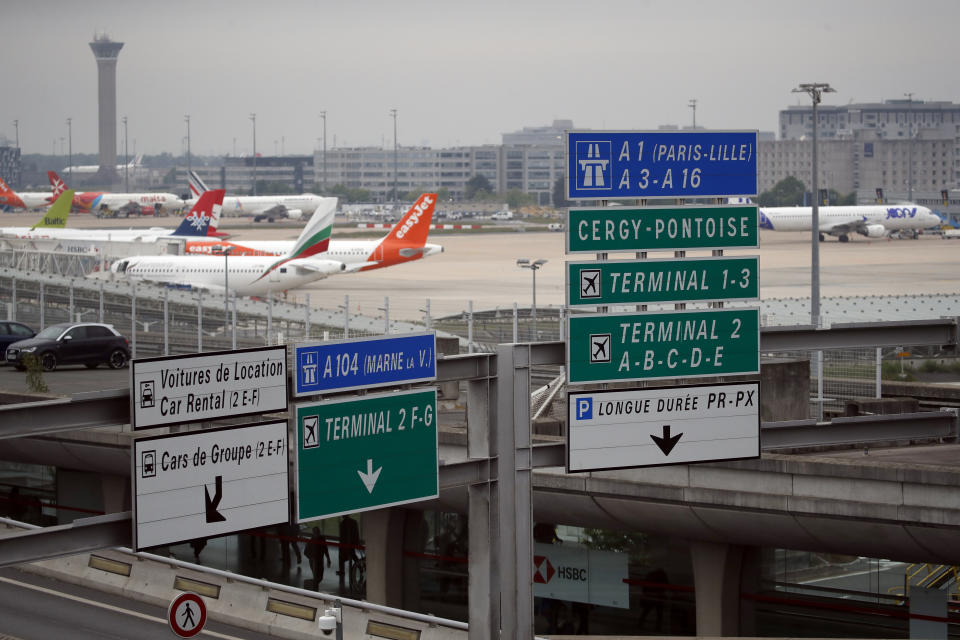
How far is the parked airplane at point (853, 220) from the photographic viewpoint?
127625 millimetres

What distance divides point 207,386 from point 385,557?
16.1m

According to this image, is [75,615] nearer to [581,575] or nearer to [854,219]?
[581,575]

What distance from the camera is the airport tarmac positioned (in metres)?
75.6

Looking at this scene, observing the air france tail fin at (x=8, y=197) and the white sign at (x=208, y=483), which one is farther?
the air france tail fin at (x=8, y=197)

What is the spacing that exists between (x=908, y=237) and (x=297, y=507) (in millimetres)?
133888

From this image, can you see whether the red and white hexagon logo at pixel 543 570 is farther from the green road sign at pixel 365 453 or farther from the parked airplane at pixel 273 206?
the parked airplane at pixel 273 206

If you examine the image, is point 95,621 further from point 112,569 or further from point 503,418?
point 503,418

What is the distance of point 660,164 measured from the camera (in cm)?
1528

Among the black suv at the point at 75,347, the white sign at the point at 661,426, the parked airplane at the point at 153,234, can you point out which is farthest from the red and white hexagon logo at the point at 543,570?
the parked airplane at the point at 153,234

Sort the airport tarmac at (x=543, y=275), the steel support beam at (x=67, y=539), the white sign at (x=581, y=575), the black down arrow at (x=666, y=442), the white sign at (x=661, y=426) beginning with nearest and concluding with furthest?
the steel support beam at (x=67, y=539)
the white sign at (x=661, y=426)
the black down arrow at (x=666, y=442)
the white sign at (x=581, y=575)
the airport tarmac at (x=543, y=275)

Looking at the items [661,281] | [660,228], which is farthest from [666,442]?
[660,228]

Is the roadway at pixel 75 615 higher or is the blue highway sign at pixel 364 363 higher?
the blue highway sign at pixel 364 363

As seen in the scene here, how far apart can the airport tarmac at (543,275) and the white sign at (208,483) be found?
4422 centimetres

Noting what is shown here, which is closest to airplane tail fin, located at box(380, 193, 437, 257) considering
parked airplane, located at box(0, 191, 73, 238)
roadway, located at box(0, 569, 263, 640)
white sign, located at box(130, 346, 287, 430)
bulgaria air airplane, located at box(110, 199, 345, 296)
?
bulgaria air airplane, located at box(110, 199, 345, 296)
